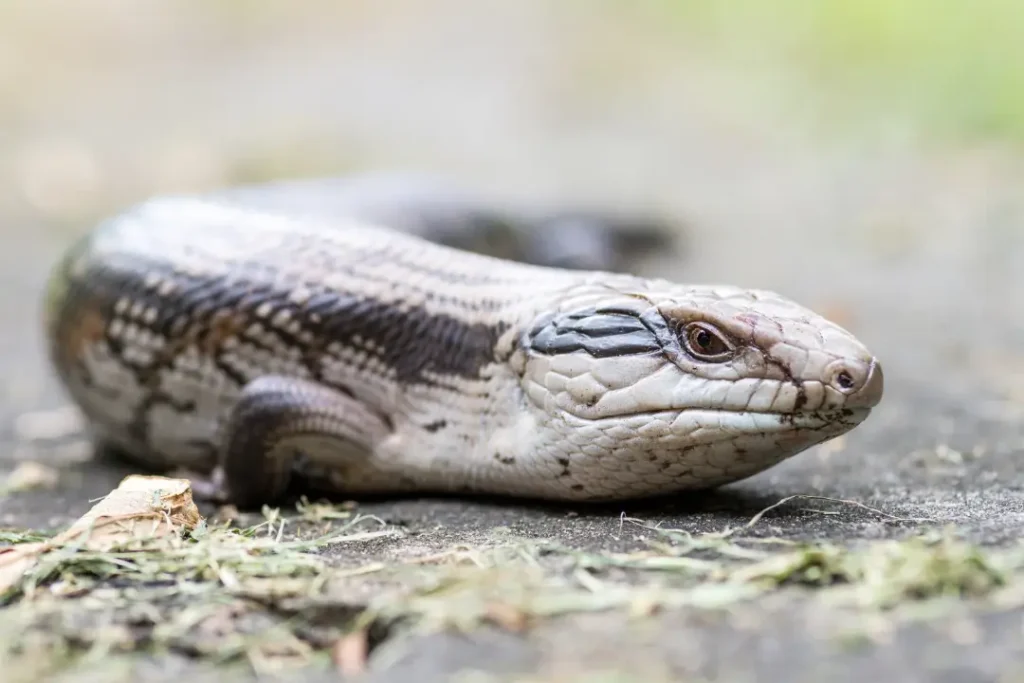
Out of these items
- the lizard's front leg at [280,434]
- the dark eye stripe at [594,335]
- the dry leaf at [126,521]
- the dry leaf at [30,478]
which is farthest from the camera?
the dry leaf at [30,478]

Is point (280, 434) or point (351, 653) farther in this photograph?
point (280, 434)

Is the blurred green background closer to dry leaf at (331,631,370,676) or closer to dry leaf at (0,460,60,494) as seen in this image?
dry leaf at (0,460,60,494)

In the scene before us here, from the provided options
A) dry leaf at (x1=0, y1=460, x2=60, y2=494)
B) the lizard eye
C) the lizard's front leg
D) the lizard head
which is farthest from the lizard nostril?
dry leaf at (x1=0, y1=460, x2=60, y2=494)

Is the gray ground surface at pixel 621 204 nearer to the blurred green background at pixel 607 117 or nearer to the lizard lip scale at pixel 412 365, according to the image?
the blurred green background at pixel 607 117

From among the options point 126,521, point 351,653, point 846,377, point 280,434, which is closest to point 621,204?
point 280,434

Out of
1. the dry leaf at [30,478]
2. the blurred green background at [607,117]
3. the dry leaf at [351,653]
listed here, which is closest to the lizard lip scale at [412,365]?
the dry leaf at [30,478]

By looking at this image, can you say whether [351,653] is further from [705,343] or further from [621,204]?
[621,204]

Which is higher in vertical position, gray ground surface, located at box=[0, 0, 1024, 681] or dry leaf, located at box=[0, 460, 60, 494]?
gray ground surface, located at box=[0, 0, 1024, 681]

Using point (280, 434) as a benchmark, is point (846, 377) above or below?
above

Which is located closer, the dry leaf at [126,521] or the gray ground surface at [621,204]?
the gray ground surface at [621,204]
